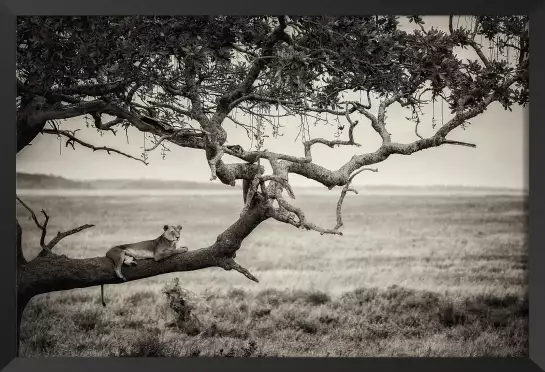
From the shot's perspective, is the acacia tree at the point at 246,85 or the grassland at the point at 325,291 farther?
the grassland at the point at 325,291

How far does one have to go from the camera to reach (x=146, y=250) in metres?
3.59

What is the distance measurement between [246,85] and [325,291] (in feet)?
4.40

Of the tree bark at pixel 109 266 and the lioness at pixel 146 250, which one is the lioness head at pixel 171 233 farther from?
the tree bark at pixel 109 266

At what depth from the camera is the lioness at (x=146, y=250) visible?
11.8 ft

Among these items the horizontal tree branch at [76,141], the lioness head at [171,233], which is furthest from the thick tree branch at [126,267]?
the horizontal tree branch at [76,141]

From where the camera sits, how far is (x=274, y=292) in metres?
3.70

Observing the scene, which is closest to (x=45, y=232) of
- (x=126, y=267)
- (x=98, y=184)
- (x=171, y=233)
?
(x=98, y=184)

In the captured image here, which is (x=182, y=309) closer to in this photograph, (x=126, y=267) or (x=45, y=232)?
(x=126, y=267)

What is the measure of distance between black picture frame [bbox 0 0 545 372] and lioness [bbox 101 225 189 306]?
54cm

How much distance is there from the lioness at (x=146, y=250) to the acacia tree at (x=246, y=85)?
5 cm

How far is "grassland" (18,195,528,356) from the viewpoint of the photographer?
12.0 feet

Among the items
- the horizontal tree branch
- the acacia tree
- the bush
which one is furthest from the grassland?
the horizontal tree branch
